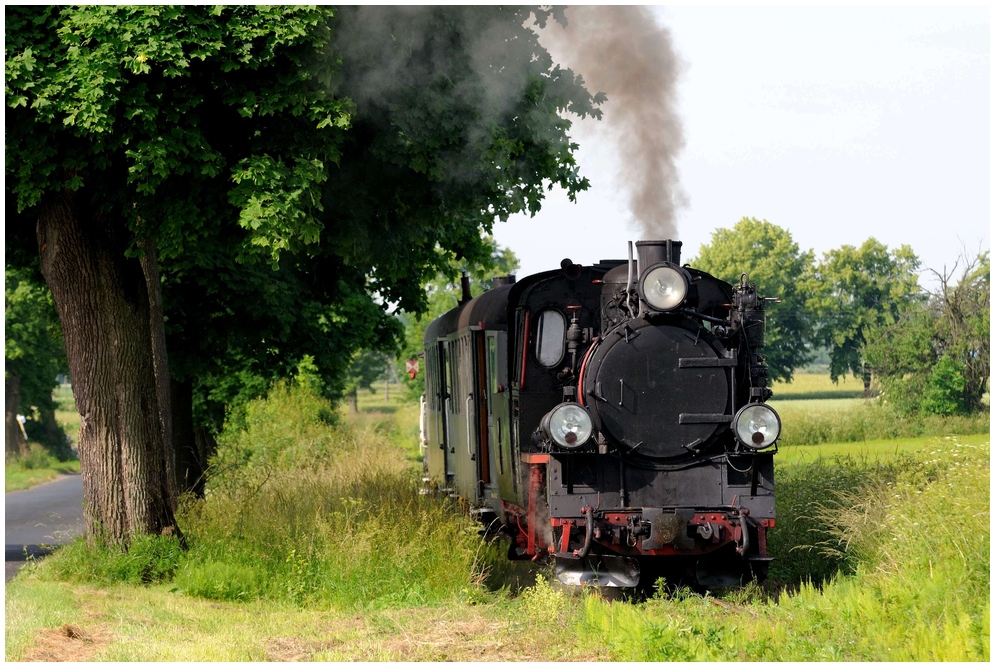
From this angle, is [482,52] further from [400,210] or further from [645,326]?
[645,326]

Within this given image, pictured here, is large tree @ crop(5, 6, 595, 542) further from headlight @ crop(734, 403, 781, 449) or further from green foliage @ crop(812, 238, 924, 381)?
green foliage @ crop(812, 238, 924, 381)

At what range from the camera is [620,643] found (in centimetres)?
775

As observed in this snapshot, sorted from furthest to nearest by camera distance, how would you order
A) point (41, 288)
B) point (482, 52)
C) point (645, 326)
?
1. point (41, 288)
2. point (482, 52)
3. point (645, 326)

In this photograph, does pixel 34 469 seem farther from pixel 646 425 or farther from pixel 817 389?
pixel 817 389

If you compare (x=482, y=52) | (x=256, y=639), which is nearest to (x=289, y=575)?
(x=256, y=639)

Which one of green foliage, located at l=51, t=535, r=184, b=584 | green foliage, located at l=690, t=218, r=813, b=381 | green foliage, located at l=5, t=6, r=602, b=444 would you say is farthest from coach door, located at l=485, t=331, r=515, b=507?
green foliage, located at l=690, t=218, r=813, b=381

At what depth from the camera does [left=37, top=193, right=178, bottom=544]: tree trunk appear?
11719 millimetres

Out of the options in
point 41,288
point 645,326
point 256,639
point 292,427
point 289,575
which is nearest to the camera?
point 256,639

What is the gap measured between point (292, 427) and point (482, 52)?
1520 cm

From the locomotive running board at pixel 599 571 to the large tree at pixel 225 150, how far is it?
3.67 meters

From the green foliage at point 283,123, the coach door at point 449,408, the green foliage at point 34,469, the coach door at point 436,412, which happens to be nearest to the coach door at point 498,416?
the green foliage at point 283,123

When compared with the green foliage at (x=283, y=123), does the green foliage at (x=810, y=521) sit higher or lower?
lower

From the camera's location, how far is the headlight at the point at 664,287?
9500 millimetres

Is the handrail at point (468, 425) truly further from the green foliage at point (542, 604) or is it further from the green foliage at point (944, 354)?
the green foliage at point (944, 354)
